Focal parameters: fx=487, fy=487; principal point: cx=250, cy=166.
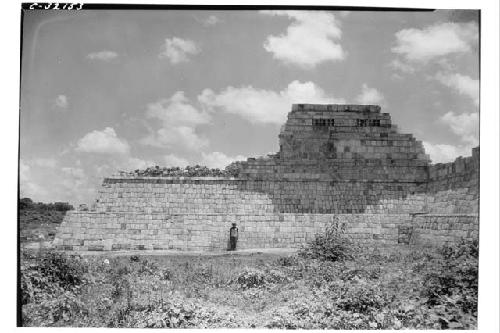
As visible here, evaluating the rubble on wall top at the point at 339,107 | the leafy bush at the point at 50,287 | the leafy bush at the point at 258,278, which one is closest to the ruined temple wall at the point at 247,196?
the rubble on wall top at the point at 339,107

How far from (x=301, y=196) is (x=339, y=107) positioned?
111 inches

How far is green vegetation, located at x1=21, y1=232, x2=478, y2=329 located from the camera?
8.45 metres

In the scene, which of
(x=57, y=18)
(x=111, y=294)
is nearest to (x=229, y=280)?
(x=111, y=294)

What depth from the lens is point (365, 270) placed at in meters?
9.62

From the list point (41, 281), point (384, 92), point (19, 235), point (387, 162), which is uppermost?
point (384, 92)

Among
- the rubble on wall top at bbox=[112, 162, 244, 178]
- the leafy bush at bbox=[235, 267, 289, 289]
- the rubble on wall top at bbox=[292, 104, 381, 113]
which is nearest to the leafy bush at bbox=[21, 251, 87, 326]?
the leafy bush at bbox=[235, 267, 289, 289]

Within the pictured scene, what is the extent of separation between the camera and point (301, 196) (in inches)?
528

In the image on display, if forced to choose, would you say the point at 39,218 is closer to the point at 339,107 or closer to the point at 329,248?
the point at 329,248

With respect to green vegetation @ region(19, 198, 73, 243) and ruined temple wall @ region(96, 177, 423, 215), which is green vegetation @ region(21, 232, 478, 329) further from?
ruined temple wall @ region(96, 177, 423, 215)

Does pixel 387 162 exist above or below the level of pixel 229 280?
above

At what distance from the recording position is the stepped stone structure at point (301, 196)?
40.7 feet

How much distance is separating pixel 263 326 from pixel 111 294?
9.50 ft

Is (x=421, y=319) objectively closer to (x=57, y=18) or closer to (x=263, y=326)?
(x=263, y=326)

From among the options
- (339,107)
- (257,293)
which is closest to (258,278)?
(257,293)
